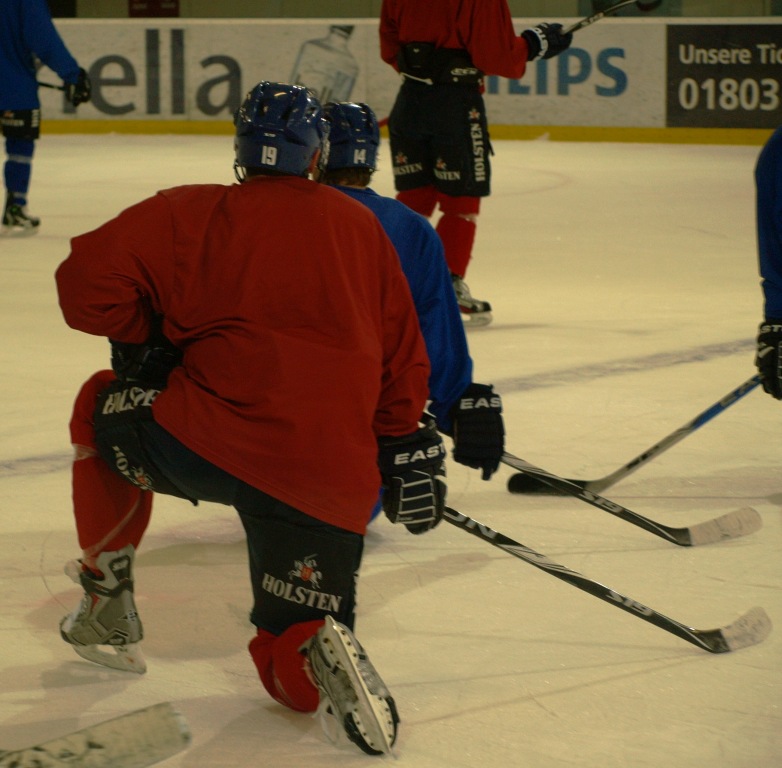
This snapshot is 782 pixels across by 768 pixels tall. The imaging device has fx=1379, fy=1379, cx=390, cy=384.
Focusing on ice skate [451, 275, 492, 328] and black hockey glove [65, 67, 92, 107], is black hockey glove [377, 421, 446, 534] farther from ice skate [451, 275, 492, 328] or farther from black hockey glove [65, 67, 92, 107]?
black hockey glove [65, 67, 92, 107]

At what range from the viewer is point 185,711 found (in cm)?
188

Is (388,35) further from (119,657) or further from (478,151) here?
(119,657)

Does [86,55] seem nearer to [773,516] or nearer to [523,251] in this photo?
[523,251]

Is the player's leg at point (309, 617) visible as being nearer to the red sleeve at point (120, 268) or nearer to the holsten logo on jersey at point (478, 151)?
the red sleeve at point (120, 268)

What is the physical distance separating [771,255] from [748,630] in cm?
100

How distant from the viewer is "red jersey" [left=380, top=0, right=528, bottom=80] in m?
4.53

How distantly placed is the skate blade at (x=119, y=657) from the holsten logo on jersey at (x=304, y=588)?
0.30 m

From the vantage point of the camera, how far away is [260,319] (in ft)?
5.78

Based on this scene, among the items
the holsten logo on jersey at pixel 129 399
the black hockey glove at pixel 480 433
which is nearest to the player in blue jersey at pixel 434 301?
the black hockey glove at pixel 480 433

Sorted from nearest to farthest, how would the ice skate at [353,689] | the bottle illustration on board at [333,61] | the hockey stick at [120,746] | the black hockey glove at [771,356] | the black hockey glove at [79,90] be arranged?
the hockey stick at [120,746], the ice skate at [353,689], the black hockey glove at [771,356], the black hockey glove at [79,90], the bottle illustration on board at [333,61]

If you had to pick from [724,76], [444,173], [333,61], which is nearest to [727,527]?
[444,173]

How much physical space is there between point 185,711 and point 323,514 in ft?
1.16

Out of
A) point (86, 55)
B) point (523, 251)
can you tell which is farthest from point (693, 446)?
point (86, 55)

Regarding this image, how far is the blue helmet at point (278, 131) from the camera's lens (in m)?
1.86
